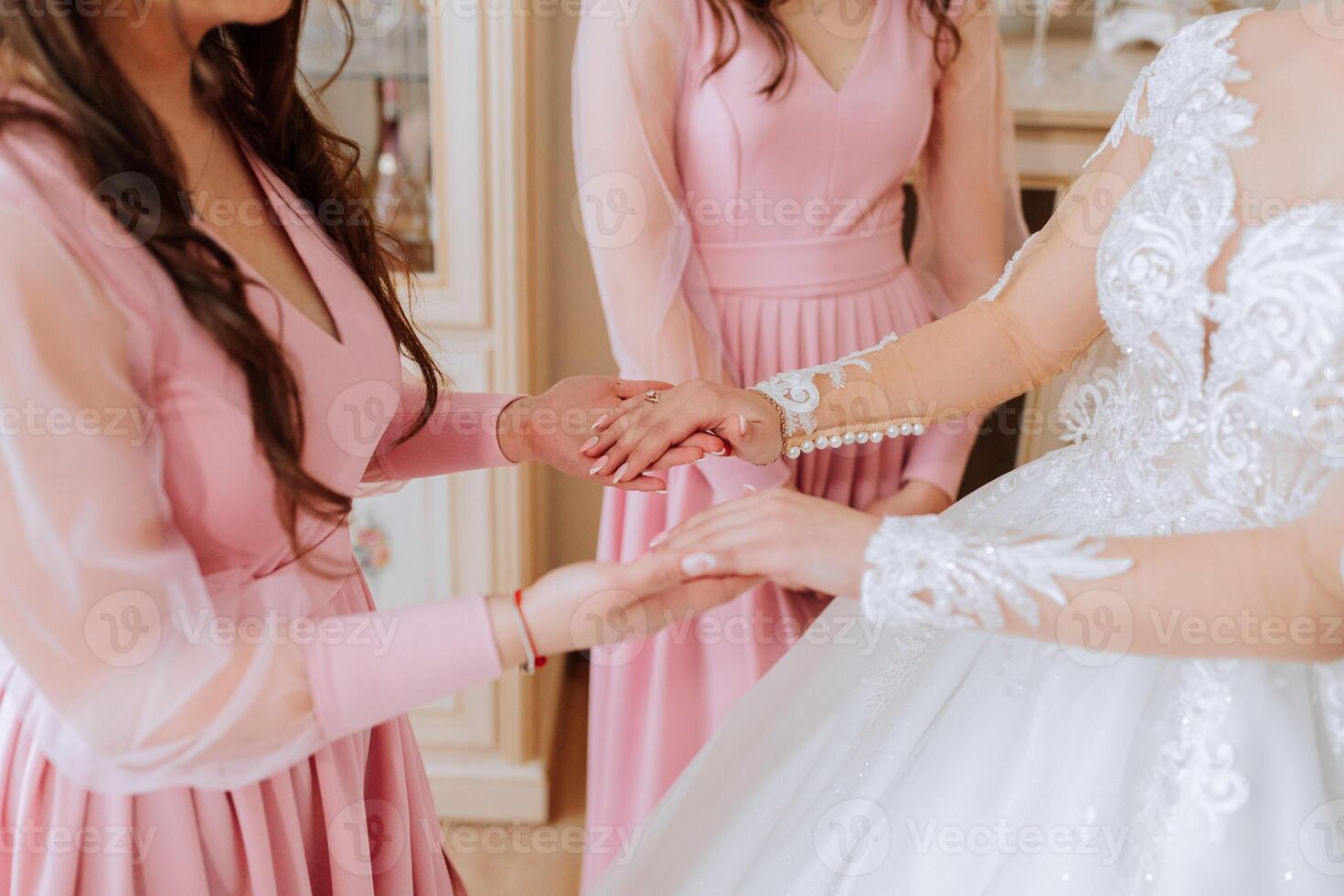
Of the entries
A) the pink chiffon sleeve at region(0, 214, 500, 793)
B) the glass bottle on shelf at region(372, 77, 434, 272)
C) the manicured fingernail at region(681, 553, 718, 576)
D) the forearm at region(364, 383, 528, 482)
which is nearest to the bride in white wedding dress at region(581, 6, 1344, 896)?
the manicured fingernail at region(681, 553, 718, 576)

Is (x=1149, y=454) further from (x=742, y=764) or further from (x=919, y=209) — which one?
(x=919, y=209)

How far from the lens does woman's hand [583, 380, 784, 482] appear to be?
1.07 m

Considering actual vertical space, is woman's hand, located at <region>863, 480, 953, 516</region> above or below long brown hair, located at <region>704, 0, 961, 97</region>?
below

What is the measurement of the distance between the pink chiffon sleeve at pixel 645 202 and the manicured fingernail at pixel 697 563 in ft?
1.75

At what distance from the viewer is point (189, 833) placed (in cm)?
78

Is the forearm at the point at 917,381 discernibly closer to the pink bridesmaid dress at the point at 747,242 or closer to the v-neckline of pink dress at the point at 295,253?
the pink bridesmaid dress at the point at 747,242

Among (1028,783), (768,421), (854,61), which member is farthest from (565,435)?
(854,61)

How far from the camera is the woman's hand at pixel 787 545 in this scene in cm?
85

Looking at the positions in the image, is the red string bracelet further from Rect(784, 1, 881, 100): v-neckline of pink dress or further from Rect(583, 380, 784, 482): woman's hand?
Rect(784, 1, 881, 100): v-neckline of pink dress

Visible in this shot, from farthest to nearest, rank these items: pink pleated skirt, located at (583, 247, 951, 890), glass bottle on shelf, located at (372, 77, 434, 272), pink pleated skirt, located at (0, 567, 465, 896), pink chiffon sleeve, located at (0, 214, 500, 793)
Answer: glass bottle on shelf, located at (372, 77, 434, 272), pink pleated skirt, located at (583, 247, 951, 890), pink pleated skirt, located at (0, 567, 465, 896), pink chiffon sleeve, located at (0, 214, 500, 793)

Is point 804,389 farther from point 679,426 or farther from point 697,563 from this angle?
point 697,563

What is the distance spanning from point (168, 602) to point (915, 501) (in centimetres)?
102

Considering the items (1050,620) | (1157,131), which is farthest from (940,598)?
(1157,131)

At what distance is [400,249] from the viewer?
1096mm
